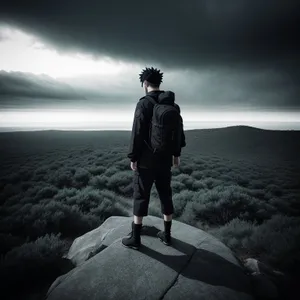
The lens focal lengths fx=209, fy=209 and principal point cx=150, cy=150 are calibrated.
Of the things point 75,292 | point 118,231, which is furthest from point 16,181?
point 75,292

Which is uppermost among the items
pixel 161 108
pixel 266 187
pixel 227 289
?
pixel 161 108

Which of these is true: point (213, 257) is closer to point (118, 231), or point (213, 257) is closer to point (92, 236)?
point (118, 231)

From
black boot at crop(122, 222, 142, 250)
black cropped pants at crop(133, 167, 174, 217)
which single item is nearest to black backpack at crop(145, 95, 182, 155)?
black cropped pants at crop(133, 167, 174, 217)

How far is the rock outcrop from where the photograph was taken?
2.28m

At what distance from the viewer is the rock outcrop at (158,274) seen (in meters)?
2.28

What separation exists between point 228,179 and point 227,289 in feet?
29.9

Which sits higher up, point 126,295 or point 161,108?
point 161,108

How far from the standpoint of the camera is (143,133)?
2809 millimetres

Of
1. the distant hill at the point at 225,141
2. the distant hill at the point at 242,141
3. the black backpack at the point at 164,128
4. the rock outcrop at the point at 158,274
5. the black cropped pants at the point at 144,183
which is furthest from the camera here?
the distant hill at the point at 242,141

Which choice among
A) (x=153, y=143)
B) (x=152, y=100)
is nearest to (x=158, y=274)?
(x=153, y=143)

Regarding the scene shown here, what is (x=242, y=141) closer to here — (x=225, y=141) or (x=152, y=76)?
(x=225, y=141)

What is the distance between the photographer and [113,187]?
880cm

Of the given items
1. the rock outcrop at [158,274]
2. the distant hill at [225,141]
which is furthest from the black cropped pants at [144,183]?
the distant hill at [225,141]

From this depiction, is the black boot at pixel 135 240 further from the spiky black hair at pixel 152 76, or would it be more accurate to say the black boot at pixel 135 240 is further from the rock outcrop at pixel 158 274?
the spiky black hair at pixel 152 76
